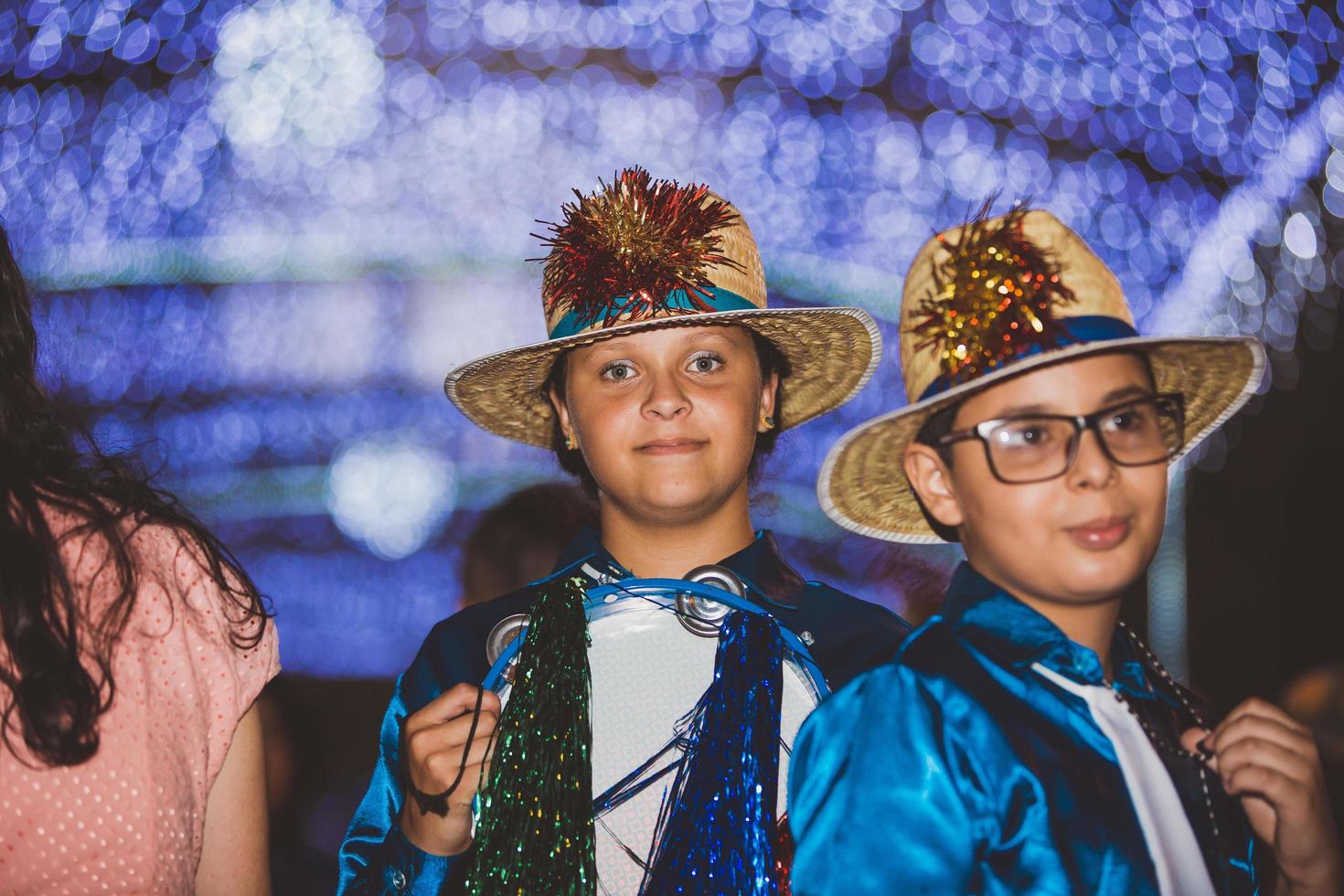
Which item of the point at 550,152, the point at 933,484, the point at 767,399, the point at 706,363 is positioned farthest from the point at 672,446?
the point at 550,152

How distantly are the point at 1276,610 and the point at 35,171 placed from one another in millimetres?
5462

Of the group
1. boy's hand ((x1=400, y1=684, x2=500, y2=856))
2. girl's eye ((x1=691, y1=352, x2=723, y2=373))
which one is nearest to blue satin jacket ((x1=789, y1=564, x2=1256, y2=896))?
boy's hand ((x1=400, y1=684, x2=500, y2=856))

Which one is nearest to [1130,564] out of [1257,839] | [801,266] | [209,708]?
[1257,839]

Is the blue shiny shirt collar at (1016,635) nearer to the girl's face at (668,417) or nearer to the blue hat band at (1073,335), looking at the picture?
the blue hat band at (1073,335)

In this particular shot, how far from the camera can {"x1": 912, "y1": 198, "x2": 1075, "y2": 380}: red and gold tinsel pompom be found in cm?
133

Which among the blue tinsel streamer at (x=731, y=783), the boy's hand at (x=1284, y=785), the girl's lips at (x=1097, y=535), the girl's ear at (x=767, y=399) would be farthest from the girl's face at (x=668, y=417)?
the boy's hand at (x=1284, y=785)

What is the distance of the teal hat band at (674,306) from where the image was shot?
1.70 metres

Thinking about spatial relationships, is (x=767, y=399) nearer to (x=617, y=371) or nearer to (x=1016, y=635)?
(x=617, y=371)

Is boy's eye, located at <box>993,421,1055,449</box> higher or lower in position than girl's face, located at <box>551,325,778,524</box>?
lower

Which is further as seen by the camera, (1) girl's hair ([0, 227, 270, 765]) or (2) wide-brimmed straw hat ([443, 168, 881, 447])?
(2) wide-brimmed straw hat ([443, 168, 881, 447])

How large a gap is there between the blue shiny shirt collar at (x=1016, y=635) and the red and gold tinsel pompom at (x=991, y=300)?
10.9 inches

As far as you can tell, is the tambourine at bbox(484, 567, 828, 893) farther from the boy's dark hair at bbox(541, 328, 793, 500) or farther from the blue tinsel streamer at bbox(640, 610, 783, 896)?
the boy's dark hair at bbox(541, 328, 793, 500)

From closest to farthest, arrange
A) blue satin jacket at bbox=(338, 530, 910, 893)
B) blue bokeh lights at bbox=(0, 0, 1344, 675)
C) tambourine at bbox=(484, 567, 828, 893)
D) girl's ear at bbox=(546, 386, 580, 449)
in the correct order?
tambourine at bbox=(484, 567, 828, 893) < blue satin jacket at bbox=(338, 530, 910, 893) < girl's ear at bbox=(546, 386, 580, 449) < blue bokeh lights at bbox=(0, 0, 1344, 675)

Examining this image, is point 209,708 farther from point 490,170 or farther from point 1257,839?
point 490,170
